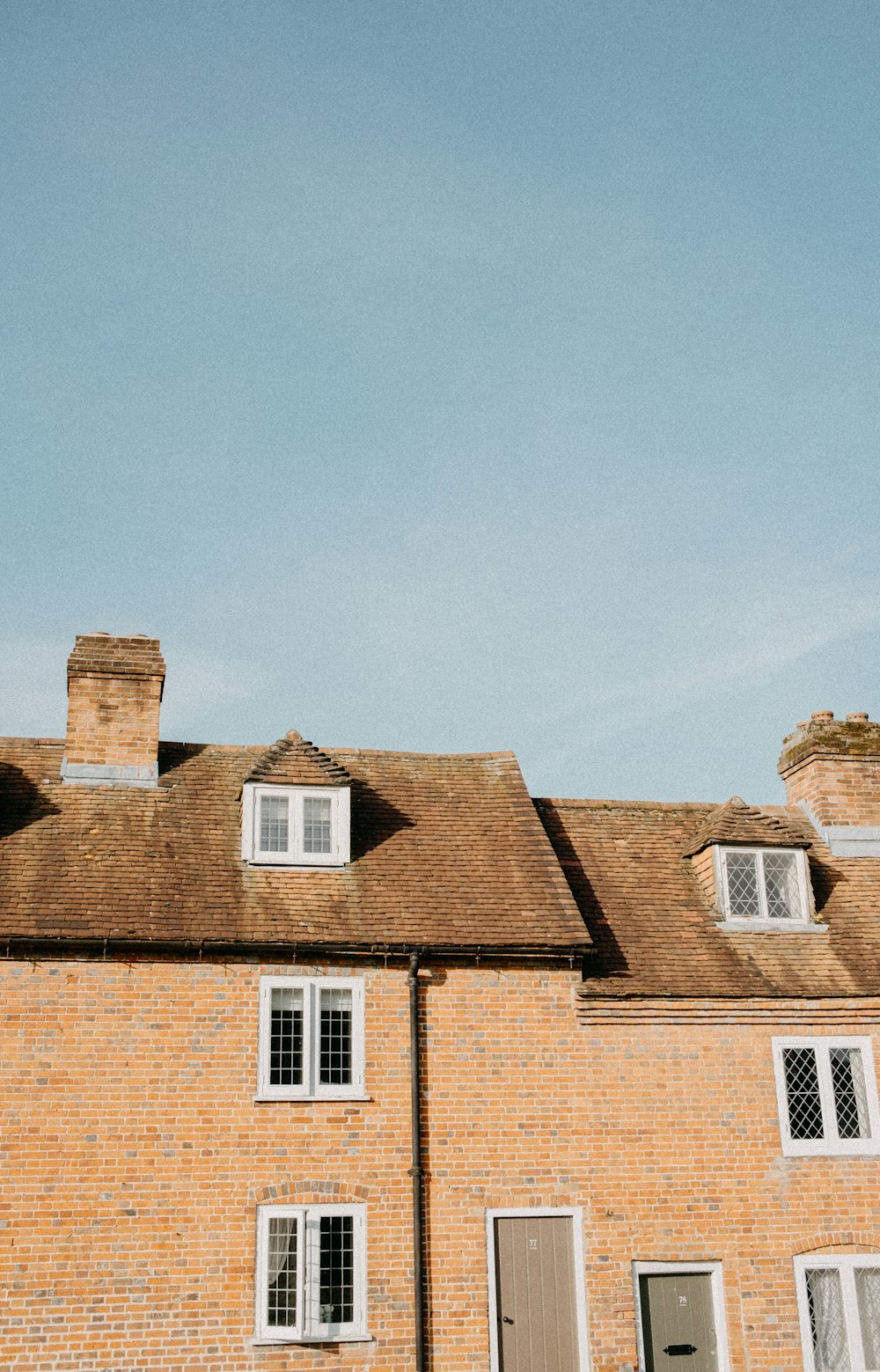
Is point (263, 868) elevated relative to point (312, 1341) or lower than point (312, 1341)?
elevated

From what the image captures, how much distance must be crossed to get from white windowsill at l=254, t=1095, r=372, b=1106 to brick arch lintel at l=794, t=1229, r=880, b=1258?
679cm

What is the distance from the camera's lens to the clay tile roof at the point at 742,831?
2066 cm

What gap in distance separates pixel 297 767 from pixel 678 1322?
9.95 meters

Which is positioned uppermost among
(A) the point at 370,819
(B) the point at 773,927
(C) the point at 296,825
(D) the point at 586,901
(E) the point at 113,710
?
(E) the point at 113,710

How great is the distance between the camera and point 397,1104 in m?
17.6

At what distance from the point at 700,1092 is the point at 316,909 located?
6361mm

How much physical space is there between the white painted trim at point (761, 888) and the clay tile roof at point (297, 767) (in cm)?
646

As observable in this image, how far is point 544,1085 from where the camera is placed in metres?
18.0

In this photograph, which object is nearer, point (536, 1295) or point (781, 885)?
point (536, 1295)

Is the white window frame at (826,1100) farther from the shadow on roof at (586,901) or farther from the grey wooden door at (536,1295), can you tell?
the grey wooden door at (536,1295)

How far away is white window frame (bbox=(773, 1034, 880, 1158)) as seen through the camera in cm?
1820

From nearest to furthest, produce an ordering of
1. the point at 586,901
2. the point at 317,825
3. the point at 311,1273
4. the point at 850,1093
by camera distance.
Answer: the point at 311,1273, the point at 850,1093, the point at 317,825, the point at 586,901

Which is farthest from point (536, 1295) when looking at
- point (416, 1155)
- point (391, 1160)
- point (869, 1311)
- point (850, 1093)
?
point (850, 1093)

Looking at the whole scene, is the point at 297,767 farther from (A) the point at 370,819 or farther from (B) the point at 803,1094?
(B) the point at 803,1094
